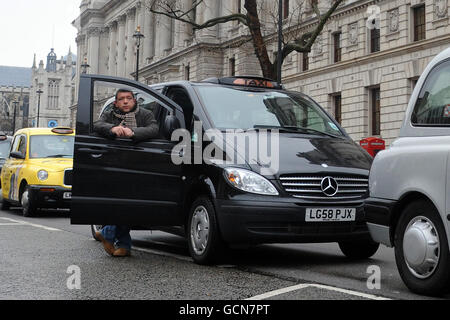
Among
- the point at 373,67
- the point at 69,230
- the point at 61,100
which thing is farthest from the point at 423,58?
the point at 61,100

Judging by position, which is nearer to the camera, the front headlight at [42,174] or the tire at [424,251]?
the tire at [424,251]

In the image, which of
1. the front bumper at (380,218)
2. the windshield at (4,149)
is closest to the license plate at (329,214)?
the front bumper at (380,218)

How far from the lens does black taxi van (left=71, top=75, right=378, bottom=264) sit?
5895mm

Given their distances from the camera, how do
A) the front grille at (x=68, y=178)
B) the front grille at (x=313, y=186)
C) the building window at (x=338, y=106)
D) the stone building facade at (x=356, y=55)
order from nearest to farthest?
the front grille at (x=313, y=186)
the front grille at (x=68, y=178)
the stone building facade at (x=356, y=55)
the building window at (x=338, y=106)

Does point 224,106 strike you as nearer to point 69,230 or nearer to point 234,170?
point 234,170

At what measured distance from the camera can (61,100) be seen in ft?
459

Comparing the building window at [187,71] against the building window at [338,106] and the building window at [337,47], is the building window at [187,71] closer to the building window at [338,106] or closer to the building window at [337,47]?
Result: the building window at [337,47]

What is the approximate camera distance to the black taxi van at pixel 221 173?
589 cm

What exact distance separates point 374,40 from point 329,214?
28677 millimetres

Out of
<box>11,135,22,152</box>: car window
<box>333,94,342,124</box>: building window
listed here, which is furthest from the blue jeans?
<box>333,94,342,124</box>: building window

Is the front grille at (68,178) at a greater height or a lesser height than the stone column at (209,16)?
lesser

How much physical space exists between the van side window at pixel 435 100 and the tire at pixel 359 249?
2.09m

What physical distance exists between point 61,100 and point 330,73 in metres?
112

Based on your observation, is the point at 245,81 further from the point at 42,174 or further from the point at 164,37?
the point at 164,37
